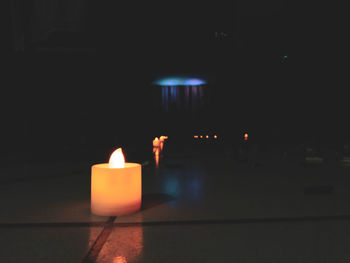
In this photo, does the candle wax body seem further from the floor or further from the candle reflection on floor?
the candle reflection on floor

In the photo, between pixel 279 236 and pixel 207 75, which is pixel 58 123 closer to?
pixel 207 75

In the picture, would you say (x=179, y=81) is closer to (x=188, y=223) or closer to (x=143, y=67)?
(x=143, y=67)

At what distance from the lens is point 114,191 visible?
1216mm

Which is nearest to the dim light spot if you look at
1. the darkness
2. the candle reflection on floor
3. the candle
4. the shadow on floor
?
the candle reflection on floor

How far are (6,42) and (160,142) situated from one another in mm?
2384

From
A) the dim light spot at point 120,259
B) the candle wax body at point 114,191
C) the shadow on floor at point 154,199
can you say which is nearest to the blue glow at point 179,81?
the shadow on floor at point 154,199

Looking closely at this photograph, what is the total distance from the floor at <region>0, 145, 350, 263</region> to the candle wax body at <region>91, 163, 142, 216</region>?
40 mm

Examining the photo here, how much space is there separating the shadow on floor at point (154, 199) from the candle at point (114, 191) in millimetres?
139

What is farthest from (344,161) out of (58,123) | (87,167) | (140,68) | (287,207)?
(58,123)

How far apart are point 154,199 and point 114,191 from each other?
370 millimetres

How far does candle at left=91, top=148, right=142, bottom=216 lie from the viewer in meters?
1.22

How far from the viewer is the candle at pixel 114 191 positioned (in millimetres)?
1218

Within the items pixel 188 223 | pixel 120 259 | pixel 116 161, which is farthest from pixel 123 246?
pixel 116 161

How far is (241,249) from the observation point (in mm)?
869
